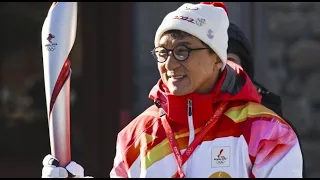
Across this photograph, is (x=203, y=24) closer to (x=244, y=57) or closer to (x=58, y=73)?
(x=58, y=73)

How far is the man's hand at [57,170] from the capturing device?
290 cm

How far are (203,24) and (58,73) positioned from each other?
497 millimetres

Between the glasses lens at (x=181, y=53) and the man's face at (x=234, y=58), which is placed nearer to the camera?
the glasses lens at (x=181, y=53)

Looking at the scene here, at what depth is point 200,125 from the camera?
2.95 m

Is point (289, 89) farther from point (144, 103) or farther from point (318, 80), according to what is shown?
point (144, 103)

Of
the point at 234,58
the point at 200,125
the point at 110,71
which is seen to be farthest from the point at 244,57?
the point at 110,71

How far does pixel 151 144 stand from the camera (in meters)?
2.97

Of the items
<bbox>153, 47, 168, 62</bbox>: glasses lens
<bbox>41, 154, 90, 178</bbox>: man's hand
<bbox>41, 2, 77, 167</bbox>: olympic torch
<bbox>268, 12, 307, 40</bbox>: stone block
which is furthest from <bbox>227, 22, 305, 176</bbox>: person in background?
<bbox>268, 12, 307, 40</bbox>: stone block

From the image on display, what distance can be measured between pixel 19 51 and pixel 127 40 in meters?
0.79

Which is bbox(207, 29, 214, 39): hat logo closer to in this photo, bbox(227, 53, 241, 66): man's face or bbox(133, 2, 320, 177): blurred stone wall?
bbox(227, 53, 241, 66): man's face

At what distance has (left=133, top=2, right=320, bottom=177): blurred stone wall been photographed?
5770mm

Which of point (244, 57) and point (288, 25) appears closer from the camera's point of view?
point (244, 57)

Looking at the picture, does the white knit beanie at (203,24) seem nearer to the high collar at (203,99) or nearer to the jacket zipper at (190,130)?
the high collar at (203,99)

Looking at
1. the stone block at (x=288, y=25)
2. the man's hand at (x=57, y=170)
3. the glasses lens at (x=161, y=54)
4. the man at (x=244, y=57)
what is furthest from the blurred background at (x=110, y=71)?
the man's hand at (x=57, y=170)
